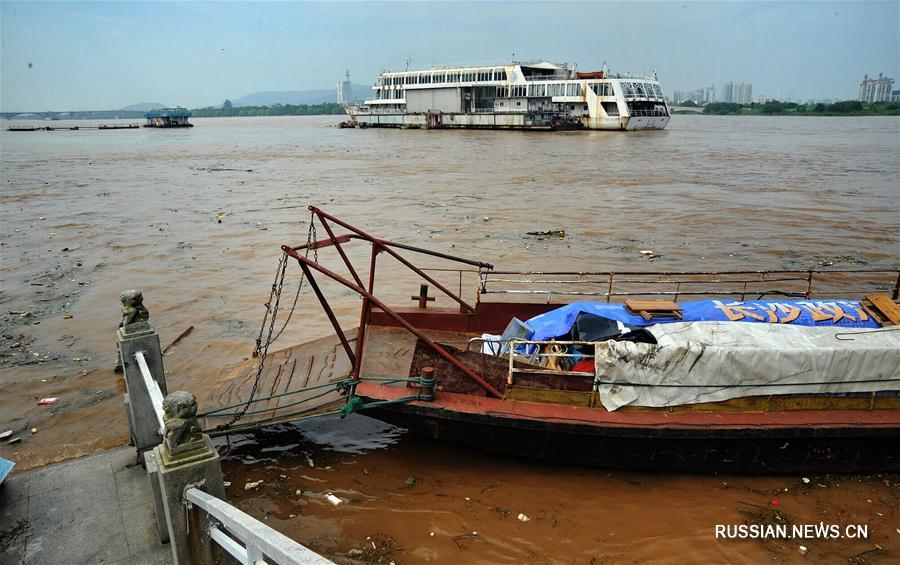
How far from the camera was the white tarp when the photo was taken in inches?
224

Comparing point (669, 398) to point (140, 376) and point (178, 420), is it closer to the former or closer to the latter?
point (178, 420)

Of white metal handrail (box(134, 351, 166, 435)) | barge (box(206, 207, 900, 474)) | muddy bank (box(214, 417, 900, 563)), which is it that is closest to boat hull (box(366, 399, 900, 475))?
barge (box(206, 207, 900, 474))

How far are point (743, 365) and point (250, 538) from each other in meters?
4.88

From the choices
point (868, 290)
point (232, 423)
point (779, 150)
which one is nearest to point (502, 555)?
point (232, 423)

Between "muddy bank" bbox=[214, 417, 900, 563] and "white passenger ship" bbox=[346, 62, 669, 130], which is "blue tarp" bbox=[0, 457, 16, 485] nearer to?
"muddy bank" bbox=[214, 417, 900, 563]

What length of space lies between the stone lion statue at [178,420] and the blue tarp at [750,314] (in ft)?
14.6

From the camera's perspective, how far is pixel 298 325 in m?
10.7

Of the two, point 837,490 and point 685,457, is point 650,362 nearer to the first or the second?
point 685,457

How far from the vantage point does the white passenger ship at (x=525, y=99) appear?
59.5 metres

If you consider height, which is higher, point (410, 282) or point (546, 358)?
point (546, 358)

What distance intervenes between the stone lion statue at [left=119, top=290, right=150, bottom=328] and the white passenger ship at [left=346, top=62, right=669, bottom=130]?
5931cm

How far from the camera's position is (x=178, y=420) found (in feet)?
10.6

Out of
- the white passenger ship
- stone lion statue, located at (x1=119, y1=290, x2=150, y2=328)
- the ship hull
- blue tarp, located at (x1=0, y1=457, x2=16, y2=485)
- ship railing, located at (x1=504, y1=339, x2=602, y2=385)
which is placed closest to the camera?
blue tarp, located at (x1=0, y1=457, x2=16, y2=485)

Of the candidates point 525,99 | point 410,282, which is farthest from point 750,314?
point 525,99
